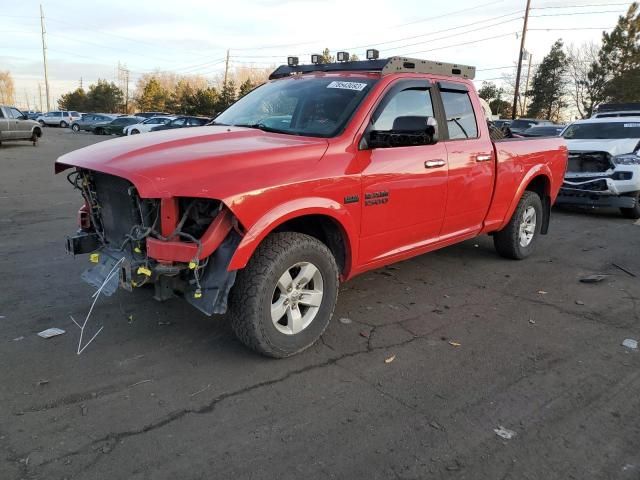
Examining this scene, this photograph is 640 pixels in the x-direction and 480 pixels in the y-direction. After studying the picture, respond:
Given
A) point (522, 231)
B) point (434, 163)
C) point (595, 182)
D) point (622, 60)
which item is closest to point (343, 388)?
point (434, 163)

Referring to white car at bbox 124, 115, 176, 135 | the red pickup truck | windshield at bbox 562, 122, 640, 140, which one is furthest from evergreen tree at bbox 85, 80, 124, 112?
the red pickup truck

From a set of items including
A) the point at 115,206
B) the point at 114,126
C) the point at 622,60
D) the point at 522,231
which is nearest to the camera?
the point at 115,206

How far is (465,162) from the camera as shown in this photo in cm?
486

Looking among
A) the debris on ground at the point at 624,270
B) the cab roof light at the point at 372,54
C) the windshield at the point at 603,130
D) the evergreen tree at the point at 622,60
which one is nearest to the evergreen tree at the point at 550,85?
the evergreen tree at the point at 622,60

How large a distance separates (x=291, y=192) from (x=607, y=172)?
818cm

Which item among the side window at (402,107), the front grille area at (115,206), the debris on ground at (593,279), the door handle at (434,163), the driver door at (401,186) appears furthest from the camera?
the debris on ground at (593,279)

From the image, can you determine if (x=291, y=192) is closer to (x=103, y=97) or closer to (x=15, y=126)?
(x=15, y=126)

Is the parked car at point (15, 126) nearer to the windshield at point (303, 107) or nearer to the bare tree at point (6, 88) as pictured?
the windshield at point (303, 107)

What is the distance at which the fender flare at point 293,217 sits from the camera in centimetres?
315

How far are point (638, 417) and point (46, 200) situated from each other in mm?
9827

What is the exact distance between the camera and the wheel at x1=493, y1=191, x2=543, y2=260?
6113mm

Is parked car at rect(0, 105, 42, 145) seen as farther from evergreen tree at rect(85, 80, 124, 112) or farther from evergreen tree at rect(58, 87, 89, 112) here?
evergreen tree at rect(58, 87, 89, 112)

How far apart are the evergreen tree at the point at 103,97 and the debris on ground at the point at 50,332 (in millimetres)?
78229

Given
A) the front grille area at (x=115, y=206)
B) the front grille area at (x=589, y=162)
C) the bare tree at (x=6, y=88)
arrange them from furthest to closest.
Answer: the bare tree at (x=6, y=88), the front grille area at (x=589, y=162), the front grille area at (x=115, y=206)
